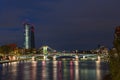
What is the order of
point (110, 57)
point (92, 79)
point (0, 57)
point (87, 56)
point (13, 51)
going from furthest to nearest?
1. point (87, 56)
2. point (13, 51)
3. point (0, 57)
4. point (92, 79)
5. point (110, 57)

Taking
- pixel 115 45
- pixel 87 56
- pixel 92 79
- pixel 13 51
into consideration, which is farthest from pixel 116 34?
pixel 87 56

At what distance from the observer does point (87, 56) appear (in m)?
198

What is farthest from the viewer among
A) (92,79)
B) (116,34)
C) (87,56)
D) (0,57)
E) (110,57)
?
(87,56)

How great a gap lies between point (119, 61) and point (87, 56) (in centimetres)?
17163

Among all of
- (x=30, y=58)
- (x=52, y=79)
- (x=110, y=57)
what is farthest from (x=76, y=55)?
(x=110, y=57)

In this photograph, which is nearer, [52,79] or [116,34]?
[116,34]

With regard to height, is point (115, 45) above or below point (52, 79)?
above

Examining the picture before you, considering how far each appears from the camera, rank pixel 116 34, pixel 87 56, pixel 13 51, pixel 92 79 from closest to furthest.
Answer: pixel 116 34
pixel 92 79
pixel 13 51
pixel 87 56

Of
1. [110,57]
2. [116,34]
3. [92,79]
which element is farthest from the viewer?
[92,79]

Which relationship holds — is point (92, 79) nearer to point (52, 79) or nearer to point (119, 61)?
point (52, 79)

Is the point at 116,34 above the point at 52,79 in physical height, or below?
above

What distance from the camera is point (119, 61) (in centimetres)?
2733

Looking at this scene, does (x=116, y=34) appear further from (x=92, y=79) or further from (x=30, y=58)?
(x=30, y=58)

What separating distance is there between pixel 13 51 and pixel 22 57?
868 cm
